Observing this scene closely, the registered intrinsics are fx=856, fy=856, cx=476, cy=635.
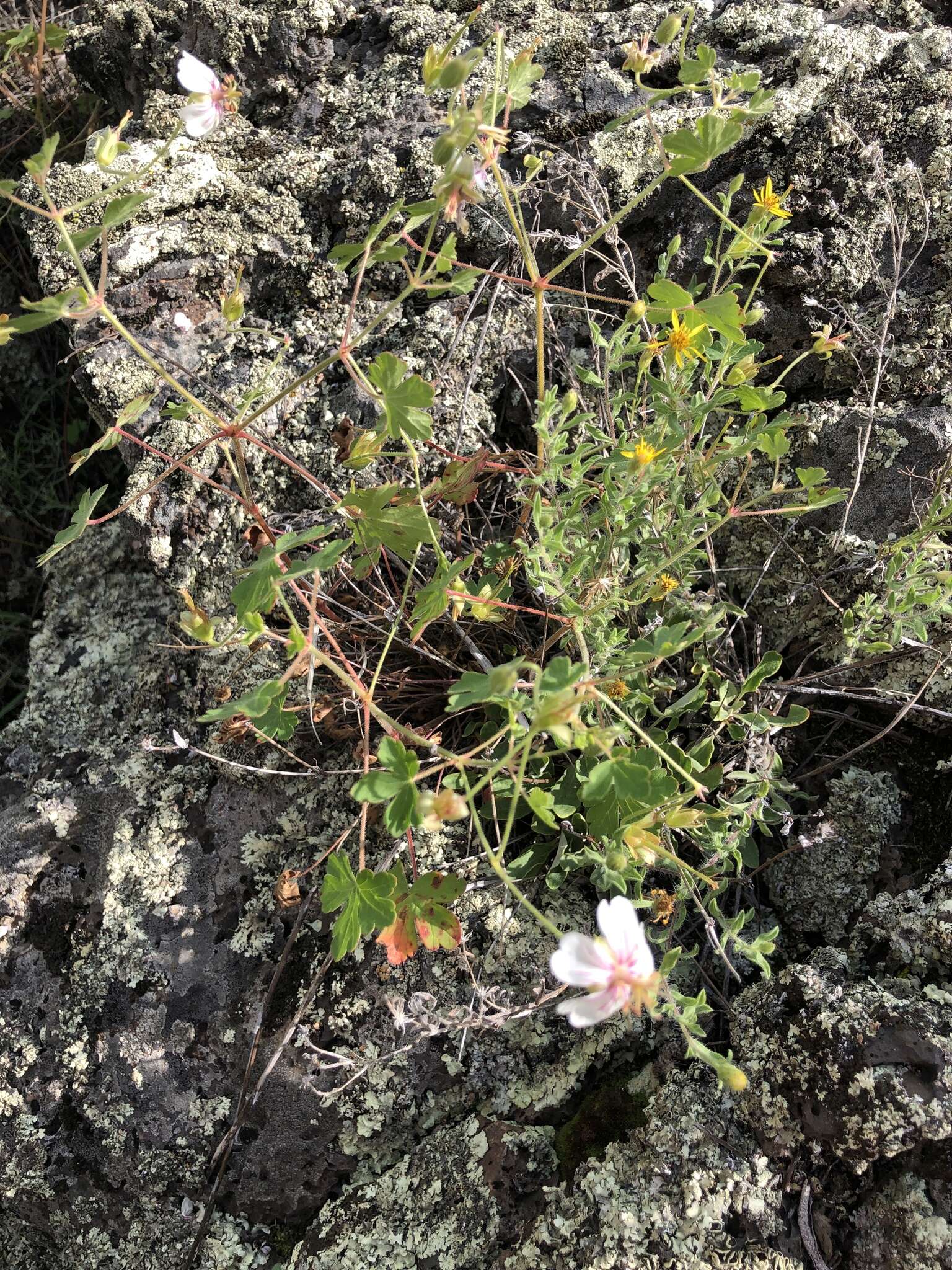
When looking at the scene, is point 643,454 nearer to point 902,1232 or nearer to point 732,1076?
Answer: point 732,1076

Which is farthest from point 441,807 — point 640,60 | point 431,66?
point 640,60

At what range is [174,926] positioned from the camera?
1.68m

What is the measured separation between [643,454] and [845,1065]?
0.95 meters

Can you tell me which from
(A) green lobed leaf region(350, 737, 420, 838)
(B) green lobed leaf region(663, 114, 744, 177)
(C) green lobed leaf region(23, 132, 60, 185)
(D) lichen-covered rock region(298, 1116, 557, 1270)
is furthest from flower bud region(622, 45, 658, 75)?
(D) lichen-covered rock region(298, 1116, 557, 1270)

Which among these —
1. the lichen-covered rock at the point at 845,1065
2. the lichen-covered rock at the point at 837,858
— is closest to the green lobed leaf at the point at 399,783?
the lichen-covered rock at the point at 845,1065

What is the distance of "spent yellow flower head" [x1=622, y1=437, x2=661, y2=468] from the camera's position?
1288 millimetres

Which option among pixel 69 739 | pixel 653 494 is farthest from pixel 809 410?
pixel 69 739

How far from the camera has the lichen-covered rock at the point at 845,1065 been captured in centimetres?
118

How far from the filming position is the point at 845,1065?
1.24 meters

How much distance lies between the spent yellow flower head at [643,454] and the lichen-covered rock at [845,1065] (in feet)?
2.78

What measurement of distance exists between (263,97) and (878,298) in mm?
1646

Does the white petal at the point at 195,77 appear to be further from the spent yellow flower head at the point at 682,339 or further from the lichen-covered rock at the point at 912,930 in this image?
the lichen-covered rock at the point at 912,930

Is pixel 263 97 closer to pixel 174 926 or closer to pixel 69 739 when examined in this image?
pixel 69 739

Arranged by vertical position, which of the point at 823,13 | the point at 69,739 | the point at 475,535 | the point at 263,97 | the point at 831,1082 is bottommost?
the point at 831,1082
